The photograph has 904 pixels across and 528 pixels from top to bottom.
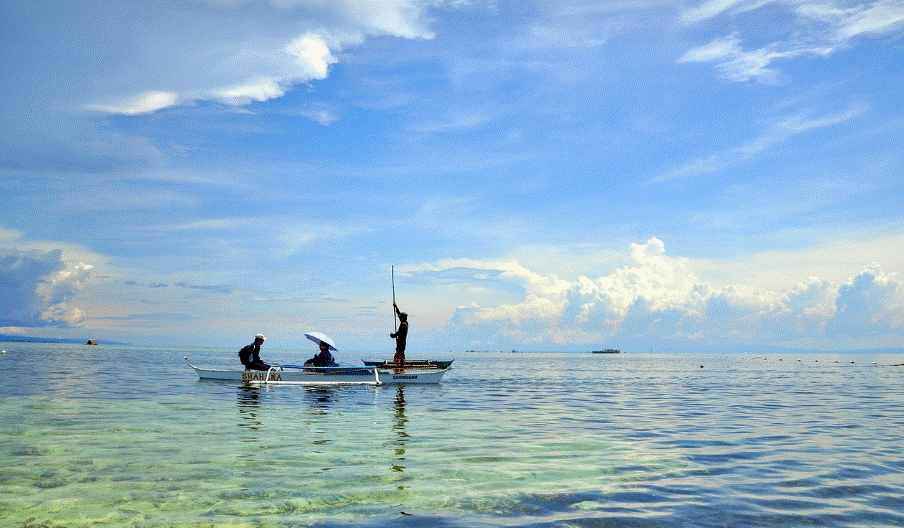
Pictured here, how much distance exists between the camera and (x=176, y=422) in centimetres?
1934

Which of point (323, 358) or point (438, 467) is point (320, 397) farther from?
point (438, 467)

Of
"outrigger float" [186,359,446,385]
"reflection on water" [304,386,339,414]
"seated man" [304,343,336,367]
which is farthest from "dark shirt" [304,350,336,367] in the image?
"reflection on water" [304,386,339,414]

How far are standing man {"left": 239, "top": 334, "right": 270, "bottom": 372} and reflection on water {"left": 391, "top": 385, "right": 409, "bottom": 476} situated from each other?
11.7 metres

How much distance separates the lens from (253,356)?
37125 mm

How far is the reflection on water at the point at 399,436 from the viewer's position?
12883 millimetres

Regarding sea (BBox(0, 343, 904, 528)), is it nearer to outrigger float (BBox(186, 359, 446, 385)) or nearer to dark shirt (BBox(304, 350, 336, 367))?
outrigger float (BBox(186, 359, 446, 385))

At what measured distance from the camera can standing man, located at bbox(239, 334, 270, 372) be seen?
36.1 m

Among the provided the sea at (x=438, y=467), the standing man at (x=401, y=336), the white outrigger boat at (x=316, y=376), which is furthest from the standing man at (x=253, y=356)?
the sea at (x=438, y=467)

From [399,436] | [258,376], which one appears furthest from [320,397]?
[399,436]

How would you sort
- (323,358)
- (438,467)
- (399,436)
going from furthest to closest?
(323,358)
(399,436)
(438,467)

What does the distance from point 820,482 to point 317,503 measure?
9635 millimetres

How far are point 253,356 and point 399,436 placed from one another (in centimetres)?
2282

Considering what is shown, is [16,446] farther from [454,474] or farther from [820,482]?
[820,482]

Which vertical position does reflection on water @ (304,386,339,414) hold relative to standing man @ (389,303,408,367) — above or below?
below
